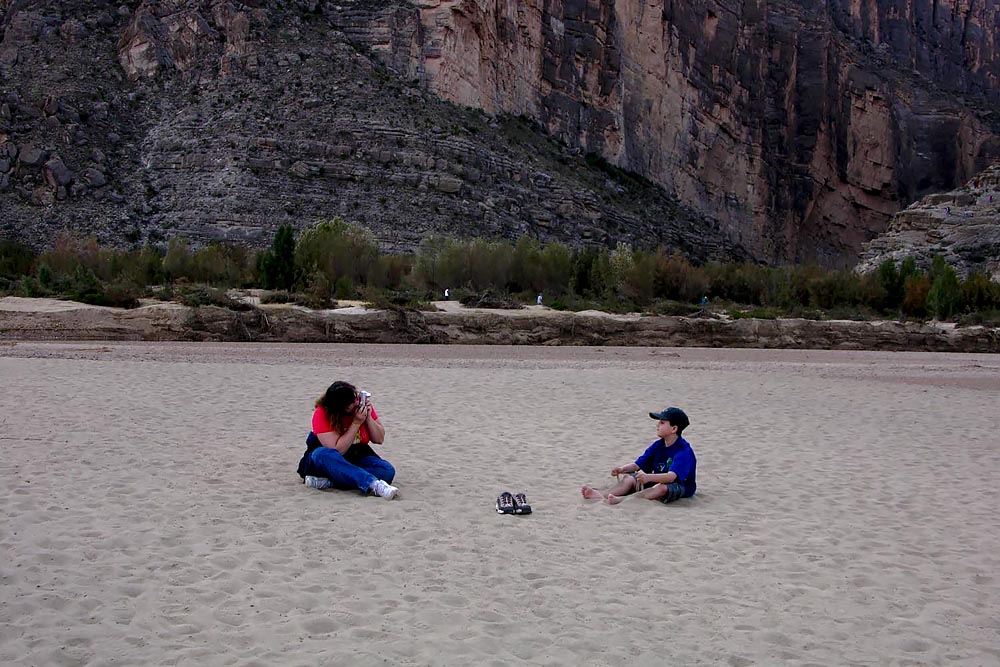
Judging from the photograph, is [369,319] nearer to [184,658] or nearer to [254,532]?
[254,532]

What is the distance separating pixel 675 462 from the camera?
21.7ft

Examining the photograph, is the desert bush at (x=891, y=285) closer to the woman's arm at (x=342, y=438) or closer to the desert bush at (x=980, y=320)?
the desert bush at (x=980, y=320)

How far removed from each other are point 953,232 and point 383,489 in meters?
55.9

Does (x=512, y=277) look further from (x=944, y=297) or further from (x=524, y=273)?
(x=944, y=297)

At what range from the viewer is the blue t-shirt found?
6.59 m

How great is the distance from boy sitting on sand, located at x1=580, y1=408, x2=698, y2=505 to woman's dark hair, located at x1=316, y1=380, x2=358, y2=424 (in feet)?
6.32

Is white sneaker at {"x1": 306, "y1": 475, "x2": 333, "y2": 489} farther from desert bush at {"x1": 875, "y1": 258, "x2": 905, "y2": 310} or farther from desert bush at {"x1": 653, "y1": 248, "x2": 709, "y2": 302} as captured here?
desert bush at {"x1": 875, "y1": 258, "x2": 905, "y2": 310}

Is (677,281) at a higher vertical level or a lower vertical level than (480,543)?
higher

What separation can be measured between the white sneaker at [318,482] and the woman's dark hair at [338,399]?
1.43ft

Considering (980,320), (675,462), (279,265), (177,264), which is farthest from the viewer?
(177,264)

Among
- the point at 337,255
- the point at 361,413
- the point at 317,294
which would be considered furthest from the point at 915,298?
the point at 361,413

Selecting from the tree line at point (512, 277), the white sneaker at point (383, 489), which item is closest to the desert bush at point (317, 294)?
the tree line at point (512, 277)

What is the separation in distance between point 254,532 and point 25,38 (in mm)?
57558

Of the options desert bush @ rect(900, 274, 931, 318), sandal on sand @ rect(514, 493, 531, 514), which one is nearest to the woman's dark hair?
sandal on sand @ rect(514, 493, 531, 514)
